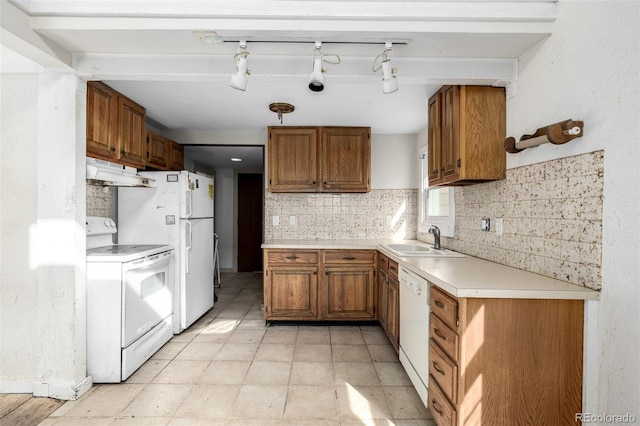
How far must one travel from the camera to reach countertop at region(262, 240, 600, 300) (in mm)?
1384

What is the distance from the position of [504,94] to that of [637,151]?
42.5 inches

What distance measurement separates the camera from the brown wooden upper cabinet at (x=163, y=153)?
10.4ft

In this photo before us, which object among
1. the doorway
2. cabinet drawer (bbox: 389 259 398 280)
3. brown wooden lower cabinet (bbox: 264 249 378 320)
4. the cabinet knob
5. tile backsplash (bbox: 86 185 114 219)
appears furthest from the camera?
the doorway

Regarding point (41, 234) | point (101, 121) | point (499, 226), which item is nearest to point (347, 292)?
point (499, 226)

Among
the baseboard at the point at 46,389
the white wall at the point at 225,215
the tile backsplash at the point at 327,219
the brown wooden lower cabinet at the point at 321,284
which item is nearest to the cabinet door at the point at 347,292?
the brown wooden lower cabinet at the point at 321,284

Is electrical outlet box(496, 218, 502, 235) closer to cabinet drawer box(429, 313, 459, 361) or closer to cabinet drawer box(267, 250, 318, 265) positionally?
cabinet drawer box(429, 313, 459, 361)

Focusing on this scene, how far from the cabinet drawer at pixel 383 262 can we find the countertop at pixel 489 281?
2.08 ft

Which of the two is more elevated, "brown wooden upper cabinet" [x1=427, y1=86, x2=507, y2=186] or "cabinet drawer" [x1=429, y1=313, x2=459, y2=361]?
"brown wooden upper cabinet" [x1=427, y1=86, x2=507, y2=186]

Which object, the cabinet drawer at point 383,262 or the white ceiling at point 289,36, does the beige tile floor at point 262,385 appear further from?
the white ceiling at point 289,36

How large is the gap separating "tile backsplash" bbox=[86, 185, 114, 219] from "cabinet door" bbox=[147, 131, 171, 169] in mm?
→ 476

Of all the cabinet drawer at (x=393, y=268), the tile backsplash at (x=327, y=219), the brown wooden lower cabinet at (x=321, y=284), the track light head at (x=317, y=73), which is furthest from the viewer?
the tile backsplash at (x=327, y=219)

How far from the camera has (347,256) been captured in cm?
328

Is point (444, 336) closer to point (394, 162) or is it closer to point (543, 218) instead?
point (543, 218)

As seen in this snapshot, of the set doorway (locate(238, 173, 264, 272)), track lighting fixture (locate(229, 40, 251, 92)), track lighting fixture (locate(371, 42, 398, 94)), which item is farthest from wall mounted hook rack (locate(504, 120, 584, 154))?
doorway (locate(238, 173, 264, 272))
